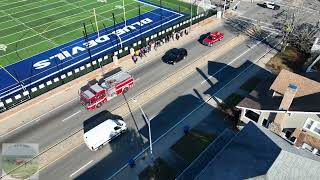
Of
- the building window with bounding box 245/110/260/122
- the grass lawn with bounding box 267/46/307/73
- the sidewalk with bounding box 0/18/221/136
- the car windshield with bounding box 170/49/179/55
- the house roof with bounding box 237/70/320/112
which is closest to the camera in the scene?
the house roof with bounding box 237/70/320/112

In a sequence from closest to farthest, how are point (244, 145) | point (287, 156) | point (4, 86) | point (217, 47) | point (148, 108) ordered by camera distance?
1. point (287, 156)
2. point (244, 145)
3. point (148, 108)
4. point (4, 86)
5. point (217, 47)

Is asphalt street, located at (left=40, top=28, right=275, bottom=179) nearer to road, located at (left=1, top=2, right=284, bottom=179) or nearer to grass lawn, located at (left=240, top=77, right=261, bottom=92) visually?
road, located at (left=1, top=2, right=284, bottom=179)

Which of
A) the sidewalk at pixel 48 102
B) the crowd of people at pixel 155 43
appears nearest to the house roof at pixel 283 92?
the sidewalk at pixel 48 102

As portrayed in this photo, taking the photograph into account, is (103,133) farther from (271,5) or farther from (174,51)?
(271,5)

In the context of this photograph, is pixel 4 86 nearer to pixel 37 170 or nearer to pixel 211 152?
pixel 37 170

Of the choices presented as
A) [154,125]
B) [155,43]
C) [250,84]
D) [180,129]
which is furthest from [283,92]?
[155,43]

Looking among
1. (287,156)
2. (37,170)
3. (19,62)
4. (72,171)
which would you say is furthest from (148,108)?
(19,62)

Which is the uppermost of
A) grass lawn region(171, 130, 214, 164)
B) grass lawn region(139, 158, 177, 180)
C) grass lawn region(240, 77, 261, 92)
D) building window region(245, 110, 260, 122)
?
building window region(245, 110, 260, 122)

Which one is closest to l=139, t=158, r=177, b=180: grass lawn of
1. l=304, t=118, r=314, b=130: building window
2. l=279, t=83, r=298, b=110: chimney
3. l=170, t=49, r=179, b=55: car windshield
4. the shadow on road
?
the shadow on road

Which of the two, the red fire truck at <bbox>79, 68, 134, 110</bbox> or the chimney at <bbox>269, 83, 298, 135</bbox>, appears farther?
the red fire truck at <bbox>79, 68, 134, 110</bbox>
